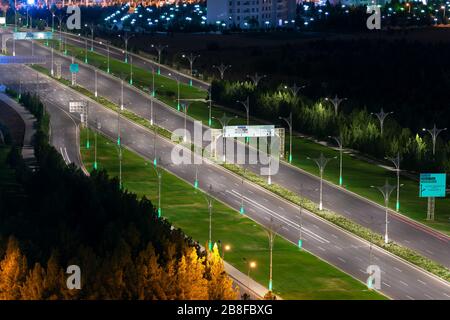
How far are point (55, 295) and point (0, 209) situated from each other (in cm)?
3296

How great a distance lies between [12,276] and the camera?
3509 inches

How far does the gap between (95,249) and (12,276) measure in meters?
14.8

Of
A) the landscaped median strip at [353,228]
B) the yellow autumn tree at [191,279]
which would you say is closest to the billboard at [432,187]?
the landscaped median strip at [353,228]

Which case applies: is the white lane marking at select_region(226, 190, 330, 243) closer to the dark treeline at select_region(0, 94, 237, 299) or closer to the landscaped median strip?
the landscaped median strip

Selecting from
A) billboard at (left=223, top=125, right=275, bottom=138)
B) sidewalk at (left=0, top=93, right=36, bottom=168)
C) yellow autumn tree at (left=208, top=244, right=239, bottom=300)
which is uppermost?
billboard at (left=223, top=125, right=275, bottom=138)

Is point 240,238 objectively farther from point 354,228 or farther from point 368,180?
point 368,180

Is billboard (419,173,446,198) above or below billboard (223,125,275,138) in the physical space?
below

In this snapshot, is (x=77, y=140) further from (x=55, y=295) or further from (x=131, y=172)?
(x=55, y=295)

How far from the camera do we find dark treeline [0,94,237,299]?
8819 centimetres

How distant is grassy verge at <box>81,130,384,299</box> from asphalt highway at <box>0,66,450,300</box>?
1329 mm

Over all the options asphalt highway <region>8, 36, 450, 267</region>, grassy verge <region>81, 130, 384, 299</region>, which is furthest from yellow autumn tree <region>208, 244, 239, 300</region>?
asphalt highway <region>8, 36, 450, 267</region>

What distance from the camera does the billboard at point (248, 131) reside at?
160500 millimetres

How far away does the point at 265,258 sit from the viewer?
114812mm

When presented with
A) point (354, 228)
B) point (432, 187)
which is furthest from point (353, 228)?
point (432, 187)
